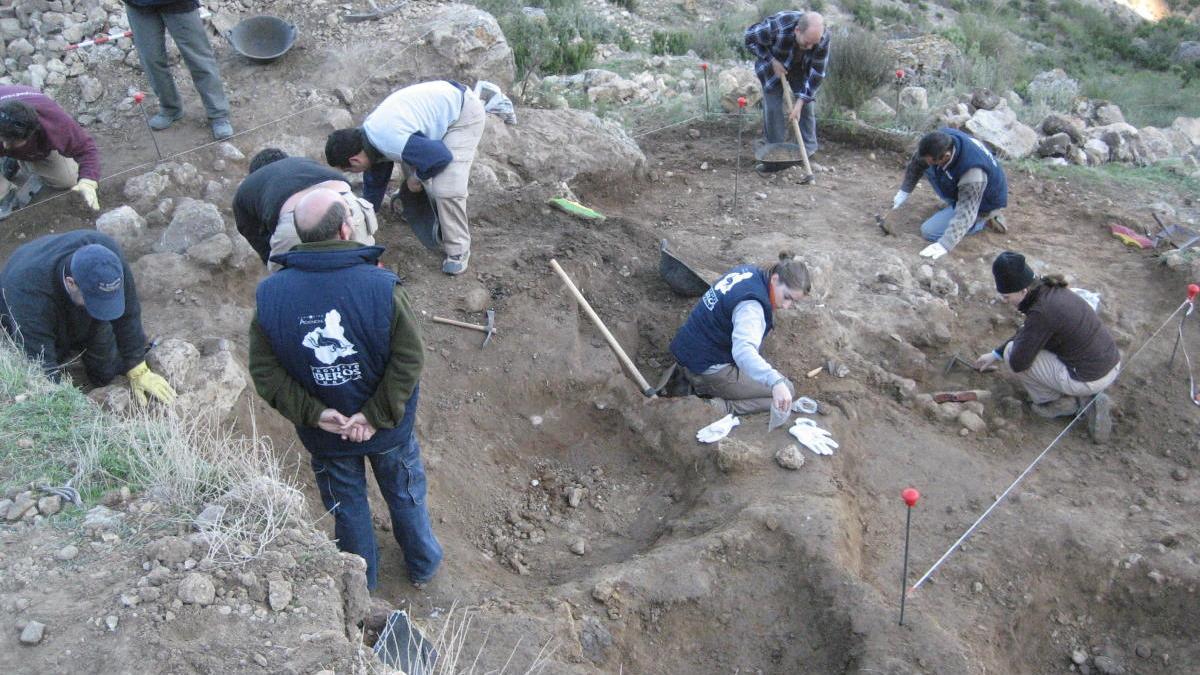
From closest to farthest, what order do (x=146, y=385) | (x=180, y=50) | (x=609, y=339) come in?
1. (x=146, y=385)
2. (x=609, y=339)
3. (x=180, y=50)

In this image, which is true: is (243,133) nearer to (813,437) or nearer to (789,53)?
(789,53)

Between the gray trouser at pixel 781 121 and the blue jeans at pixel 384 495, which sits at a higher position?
the blue jeans at pixel 384 495

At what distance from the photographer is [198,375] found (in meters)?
4.59

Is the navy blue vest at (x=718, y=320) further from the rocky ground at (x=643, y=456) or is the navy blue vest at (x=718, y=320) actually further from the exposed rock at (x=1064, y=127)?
the exposed rock at (x=1064, y=127)

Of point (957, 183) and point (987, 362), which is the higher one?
point (957, 183)

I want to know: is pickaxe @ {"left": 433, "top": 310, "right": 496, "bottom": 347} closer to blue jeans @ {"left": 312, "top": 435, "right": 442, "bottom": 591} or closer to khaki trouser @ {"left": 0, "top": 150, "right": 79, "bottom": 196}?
blue jeans @ {"left": 312, "top": 435, "right": 442, "bottom": 591}

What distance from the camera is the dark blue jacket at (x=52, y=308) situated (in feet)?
13.6

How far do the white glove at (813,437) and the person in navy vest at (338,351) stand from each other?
2.17 meters

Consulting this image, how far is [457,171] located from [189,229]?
5.60 feet

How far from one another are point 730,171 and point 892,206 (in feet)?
5.02

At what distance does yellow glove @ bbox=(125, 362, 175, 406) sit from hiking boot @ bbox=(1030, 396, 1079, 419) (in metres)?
4.95

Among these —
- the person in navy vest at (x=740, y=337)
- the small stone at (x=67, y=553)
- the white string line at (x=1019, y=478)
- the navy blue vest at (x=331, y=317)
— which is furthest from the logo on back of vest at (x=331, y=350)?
the white string line at (x=1019, y=478)

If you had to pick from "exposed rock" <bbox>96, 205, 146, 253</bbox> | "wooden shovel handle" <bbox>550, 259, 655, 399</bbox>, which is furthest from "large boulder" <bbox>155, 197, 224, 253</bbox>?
"wooden shovel handle" <bbox>550, 259, 655, 399</bbox>

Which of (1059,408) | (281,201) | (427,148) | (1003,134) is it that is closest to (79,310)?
(281,201)
